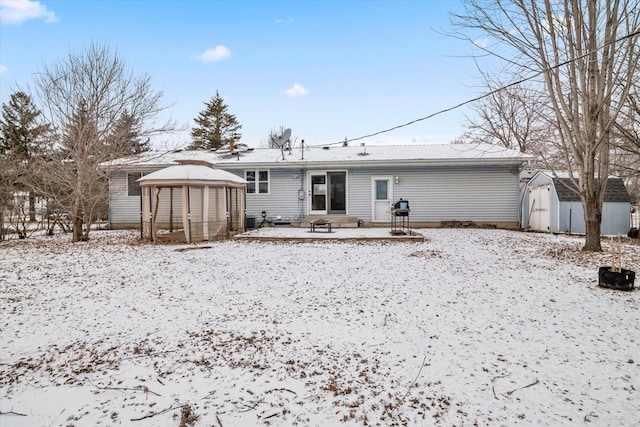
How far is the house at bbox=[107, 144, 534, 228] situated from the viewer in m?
13.3

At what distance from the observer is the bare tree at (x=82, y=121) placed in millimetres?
10414

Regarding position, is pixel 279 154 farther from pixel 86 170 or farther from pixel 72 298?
pixel 72 298

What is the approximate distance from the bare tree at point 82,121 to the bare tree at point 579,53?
1103 centimetres

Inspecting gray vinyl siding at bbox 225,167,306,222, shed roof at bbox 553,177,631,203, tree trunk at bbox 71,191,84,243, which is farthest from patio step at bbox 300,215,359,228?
tree trunk at bbox 71,191,84,243

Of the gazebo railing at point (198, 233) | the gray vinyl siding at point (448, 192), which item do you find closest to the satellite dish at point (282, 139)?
the gray vinyl siding at point (448, 192)

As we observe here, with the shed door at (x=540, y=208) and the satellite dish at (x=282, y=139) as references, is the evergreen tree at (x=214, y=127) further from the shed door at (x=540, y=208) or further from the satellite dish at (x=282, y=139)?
the shed door at (x=540, y=208)

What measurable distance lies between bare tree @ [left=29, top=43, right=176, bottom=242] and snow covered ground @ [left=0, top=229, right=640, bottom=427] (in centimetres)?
491

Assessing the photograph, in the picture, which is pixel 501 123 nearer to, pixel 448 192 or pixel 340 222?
pixel 448 192

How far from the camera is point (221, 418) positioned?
84.7 inches

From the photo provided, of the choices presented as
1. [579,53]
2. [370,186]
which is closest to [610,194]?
[579,53]

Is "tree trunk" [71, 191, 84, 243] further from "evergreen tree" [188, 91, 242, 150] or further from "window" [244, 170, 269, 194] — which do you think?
"evergreen tree" [188, 91, 242, 150]

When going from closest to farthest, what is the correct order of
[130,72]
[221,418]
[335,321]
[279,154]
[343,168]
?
[221,418] → [335,321] → [130,72] → [343,168] → [279,154]

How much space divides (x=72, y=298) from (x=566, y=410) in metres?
5.74

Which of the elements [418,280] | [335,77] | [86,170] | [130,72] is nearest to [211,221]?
[86,170]
